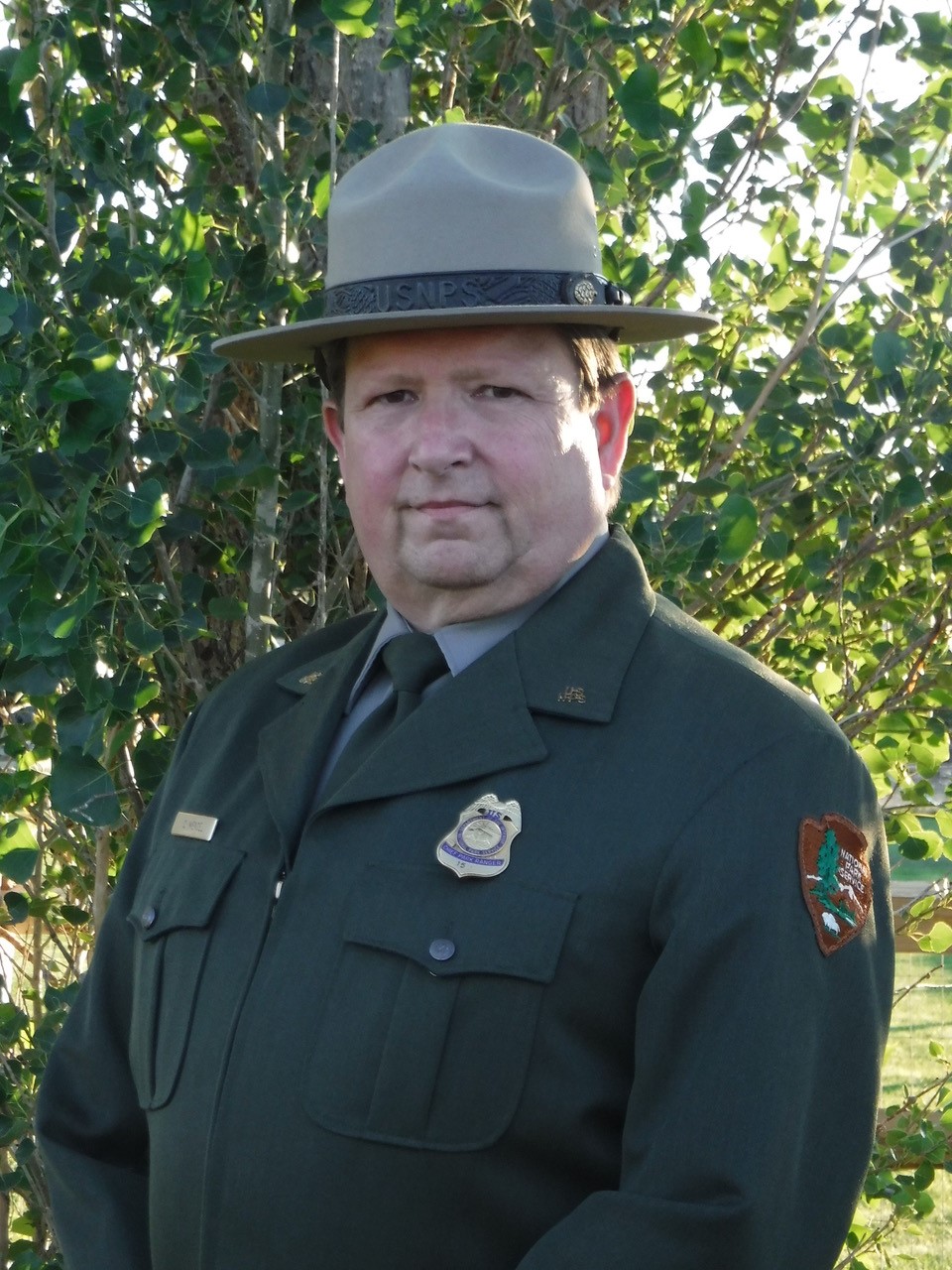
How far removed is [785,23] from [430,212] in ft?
3.42

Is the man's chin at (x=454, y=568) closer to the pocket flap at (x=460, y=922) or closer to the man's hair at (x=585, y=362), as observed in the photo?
the man's hair at (x=585, y=362)

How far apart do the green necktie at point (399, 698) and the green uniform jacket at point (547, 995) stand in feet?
0.19

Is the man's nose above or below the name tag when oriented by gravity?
above

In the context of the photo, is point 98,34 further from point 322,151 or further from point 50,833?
point 50,833

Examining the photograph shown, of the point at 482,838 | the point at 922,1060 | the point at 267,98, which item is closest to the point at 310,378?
the point at 267,98

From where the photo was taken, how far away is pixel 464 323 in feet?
5.82

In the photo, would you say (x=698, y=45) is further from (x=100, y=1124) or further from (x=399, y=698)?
(x=100, y=1124)

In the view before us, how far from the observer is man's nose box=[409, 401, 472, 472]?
69.6 inches

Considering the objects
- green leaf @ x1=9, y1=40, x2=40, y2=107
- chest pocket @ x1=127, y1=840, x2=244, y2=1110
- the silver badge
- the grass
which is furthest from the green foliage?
the grass

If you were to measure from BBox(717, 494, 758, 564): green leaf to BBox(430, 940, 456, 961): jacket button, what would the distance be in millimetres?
986

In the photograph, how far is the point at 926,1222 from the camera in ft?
16.2

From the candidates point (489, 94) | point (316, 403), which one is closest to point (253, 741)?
point (316, 403)

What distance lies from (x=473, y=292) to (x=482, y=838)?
2.01 feet

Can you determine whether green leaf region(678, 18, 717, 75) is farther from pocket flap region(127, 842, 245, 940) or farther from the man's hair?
pocket flap region(127, 842, 245, 940)
